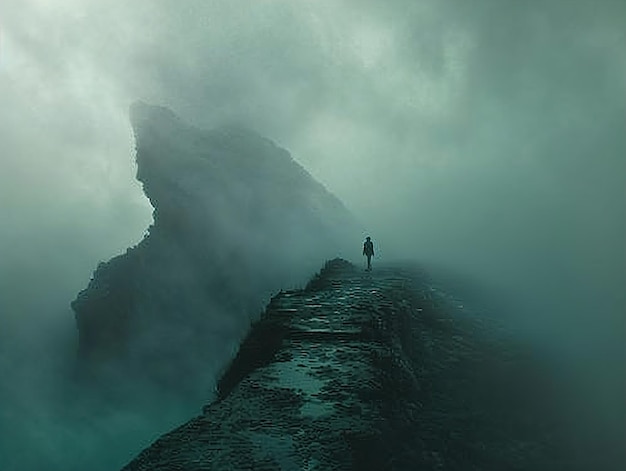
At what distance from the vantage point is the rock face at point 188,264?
Result: 4662 cm

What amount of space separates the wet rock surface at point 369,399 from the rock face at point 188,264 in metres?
23.3

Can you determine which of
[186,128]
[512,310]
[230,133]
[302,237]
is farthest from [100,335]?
[512,310]

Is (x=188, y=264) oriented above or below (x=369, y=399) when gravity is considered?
above

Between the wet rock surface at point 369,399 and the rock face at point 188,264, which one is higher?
the rock face at point 188,264

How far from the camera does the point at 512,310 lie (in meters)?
23.1

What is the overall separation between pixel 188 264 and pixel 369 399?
1684 inches

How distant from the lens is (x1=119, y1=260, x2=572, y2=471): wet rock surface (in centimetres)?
745

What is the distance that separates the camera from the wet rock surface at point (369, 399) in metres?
7.45

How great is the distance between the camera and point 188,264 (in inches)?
1988

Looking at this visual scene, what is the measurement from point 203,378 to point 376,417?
40090 millimetres

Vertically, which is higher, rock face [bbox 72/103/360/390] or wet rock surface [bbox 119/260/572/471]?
rock face [bbox 72/103/360/390]

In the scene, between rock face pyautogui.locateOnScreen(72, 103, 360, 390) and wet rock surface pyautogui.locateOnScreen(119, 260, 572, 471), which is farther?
rock face pyautogui.locateOnScreen(72, 103, 360, 390)

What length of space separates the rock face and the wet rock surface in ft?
76.5

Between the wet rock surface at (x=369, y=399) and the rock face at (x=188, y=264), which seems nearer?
the wet rock surface at (x=369, y=399)
